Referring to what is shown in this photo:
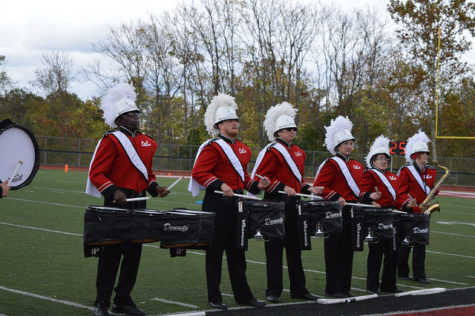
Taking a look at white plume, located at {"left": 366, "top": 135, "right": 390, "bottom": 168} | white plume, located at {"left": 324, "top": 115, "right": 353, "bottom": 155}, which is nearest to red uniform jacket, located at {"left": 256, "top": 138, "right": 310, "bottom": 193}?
white plume, located at {"left": 324, "top": 115, "right": 353, "bottom": 155}

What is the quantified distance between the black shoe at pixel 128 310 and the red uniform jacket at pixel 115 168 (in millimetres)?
1096

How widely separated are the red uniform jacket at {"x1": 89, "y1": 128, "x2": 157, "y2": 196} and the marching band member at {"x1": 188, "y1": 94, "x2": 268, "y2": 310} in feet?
2.31

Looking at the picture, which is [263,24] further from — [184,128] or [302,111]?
[184,128]

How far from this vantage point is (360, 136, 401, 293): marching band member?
858cm

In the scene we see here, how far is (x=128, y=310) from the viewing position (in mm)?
6738

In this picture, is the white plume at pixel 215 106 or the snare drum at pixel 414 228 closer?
the white plume at pixel 215 106

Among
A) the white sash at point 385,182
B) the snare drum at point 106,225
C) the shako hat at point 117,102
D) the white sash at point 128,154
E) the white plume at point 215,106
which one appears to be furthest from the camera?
the white sash at point 385,182

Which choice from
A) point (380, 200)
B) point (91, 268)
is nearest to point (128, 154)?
point (91, 268)

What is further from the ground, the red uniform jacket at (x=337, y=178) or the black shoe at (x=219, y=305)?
the red uniform jacket at (x=337, y=178)

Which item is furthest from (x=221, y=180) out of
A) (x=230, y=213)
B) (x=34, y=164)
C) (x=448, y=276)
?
(x=448, y=276)

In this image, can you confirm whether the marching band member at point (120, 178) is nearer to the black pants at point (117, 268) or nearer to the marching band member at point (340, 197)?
the black pants at point (117, 268)

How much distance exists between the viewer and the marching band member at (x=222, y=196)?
7246 mm

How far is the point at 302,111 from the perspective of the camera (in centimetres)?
5438

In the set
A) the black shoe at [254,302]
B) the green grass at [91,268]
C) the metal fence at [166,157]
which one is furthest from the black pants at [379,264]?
the metal fence at [166,157]
